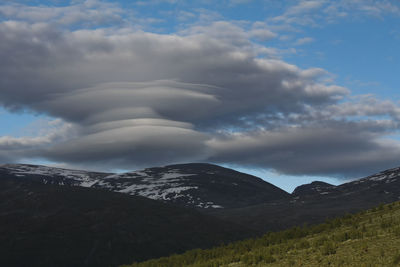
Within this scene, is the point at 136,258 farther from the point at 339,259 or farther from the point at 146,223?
the point at 339,259

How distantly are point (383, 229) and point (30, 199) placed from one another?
177 metres

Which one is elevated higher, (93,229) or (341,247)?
(341,247)

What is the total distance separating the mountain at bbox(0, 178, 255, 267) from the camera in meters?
120

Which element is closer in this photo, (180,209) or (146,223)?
(146,223)

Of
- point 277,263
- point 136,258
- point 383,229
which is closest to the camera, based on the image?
point 277,263

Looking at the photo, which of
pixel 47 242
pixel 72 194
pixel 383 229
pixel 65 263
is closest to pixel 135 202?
pixel 72 194

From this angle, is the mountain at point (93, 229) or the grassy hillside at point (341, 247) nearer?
the grassy hillside at point (341, 247)

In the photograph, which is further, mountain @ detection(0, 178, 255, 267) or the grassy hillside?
mountain @ detection(0, 178, 255, 267)

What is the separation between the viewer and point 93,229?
144 meters

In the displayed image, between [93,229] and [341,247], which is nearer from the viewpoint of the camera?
[341,247]

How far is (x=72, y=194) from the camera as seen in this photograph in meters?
192

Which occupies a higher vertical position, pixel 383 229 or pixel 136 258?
pixel 383 229

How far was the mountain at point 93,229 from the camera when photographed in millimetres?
120438

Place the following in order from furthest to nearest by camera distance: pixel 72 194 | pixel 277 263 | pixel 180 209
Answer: pixel 72 194, pixel 180 209, pixel 277 263
